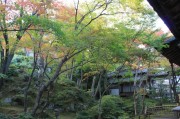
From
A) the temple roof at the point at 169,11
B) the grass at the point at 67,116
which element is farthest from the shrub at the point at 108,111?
the temple roof at the point at 169,11

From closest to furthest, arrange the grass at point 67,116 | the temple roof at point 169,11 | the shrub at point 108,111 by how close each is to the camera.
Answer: the temple roof at point 169,11 → the shrub at point 108,111 → the grass at point 67,116

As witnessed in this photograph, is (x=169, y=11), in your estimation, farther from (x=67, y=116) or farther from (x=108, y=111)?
(x=67, y=116)

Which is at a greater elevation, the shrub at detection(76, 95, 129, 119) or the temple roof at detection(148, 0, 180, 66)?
the temple roof at detection(148, 0, 180, 66)

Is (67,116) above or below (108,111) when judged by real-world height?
below

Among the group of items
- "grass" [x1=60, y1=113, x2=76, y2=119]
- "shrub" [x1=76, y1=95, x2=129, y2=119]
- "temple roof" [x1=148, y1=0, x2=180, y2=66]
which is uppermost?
"temple roof" [x1=148, y1=0, x2=180, y2=66]

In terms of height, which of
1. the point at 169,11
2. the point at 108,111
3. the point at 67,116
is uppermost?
the point at 169,11

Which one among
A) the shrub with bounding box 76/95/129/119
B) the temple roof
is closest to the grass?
the shrub with bounding box 76/95/129/119

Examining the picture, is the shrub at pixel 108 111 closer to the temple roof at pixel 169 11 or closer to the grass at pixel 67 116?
the grass at pixel 67 116

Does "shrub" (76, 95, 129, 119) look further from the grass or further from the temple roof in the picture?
the temple roof

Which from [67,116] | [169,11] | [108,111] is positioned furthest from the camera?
[67,116]

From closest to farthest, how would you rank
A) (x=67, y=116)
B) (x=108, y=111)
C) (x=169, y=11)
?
1. (x=169, y=11)
2. (x=108, y=111)
3. (x=67, y=116)

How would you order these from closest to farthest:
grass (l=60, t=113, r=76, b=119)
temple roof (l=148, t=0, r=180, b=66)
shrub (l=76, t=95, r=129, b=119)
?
temple roof (l=148, t=0, r=180, b=66)
shrub (l=76, t=95, r=129, b=119)
grass (l=60, t=113, r=76, b=119)

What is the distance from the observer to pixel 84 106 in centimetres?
→ 1731

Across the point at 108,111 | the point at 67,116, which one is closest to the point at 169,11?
the point at 108,111
